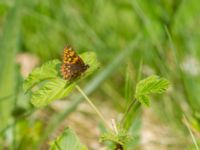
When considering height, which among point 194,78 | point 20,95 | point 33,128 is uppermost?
point 20,95

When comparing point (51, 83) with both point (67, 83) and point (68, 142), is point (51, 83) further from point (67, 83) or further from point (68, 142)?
point (68, 142)

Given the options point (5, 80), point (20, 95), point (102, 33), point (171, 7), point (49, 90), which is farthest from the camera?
point (102, 33)

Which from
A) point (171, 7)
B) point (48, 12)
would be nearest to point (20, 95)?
point (48, 12)

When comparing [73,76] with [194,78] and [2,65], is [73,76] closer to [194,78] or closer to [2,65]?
[2,65]

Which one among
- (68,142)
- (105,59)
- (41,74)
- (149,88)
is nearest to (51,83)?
(41,74)

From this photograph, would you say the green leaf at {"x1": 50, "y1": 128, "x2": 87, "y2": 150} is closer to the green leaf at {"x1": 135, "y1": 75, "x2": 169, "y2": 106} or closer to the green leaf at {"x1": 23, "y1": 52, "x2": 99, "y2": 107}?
the green leaf at {"x1": 23, "y1": 52, "x2": 99, "y2": 107}

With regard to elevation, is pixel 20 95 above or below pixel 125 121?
above
